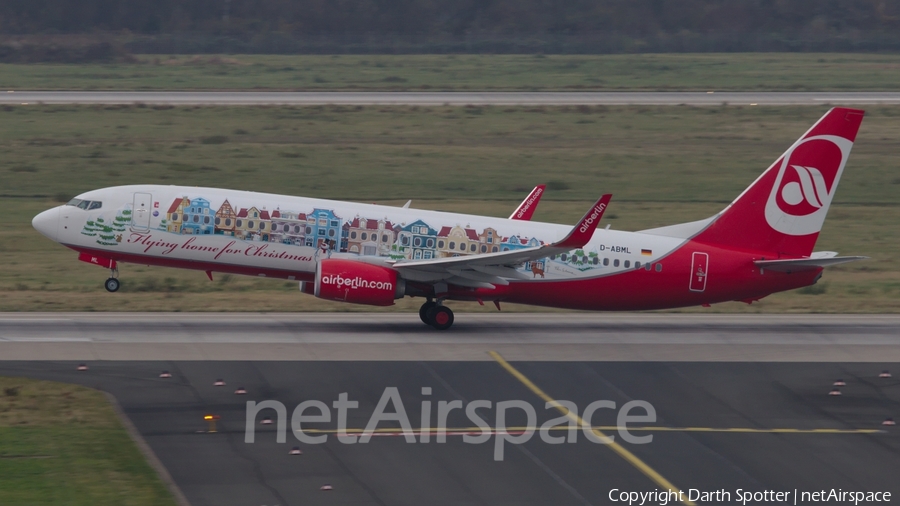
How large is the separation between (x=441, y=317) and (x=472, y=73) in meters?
72.2

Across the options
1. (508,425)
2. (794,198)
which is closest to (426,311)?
(508,425)

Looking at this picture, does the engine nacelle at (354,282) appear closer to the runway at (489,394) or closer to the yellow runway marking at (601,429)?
the runway at (489,394)

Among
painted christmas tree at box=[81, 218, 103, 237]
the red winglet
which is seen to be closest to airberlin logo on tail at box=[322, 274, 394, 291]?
the red winglet

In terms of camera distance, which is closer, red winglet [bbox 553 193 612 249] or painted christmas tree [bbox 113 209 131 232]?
red winglet [bbox 553 193 612 249]

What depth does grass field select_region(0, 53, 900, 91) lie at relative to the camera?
3639 inches

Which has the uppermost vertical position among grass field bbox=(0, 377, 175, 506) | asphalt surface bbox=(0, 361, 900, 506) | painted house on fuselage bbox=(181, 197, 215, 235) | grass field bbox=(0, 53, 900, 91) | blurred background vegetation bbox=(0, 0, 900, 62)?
blurred background vegetation bbox=(0, 0, 900, 62)

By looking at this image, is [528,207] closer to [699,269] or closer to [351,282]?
[699,269]

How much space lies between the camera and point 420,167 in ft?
206

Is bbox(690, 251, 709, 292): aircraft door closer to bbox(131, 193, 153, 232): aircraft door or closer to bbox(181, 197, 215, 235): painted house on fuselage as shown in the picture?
bbox(181, 197, 215, 235): painted house on fuselage

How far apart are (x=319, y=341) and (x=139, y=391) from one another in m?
6.86

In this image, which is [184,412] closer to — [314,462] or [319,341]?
[314,462]

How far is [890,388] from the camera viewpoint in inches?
1052

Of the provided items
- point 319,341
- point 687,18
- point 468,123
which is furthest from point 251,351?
point 687,18

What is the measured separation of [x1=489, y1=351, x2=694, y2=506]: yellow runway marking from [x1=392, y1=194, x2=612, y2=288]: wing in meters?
3.50
